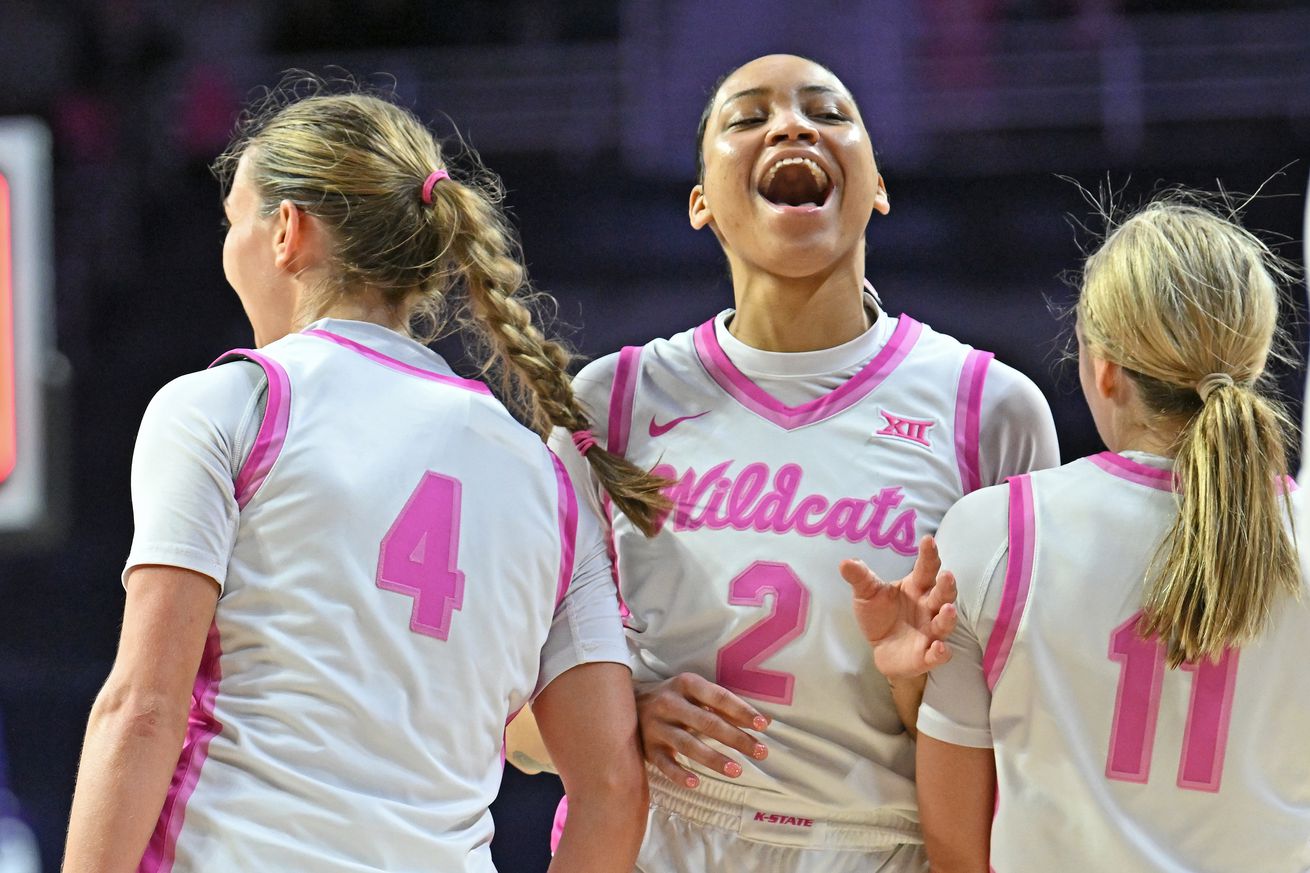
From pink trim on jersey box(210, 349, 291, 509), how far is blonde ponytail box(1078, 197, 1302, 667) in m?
0.96

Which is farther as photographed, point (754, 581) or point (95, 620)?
point (95, 620)

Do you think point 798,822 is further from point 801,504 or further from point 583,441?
point 583,441

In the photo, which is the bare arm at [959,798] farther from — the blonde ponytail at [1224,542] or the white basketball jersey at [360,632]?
the white basketball jersey at [360,632]

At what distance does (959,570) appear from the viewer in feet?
5.68

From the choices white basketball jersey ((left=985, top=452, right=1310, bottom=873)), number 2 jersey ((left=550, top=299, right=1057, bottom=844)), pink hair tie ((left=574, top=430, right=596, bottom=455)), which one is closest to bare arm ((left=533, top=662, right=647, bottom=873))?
number 2 jersey ((left=550, top=299, right=1057, bottom=844))

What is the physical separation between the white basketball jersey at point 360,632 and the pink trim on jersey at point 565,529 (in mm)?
48

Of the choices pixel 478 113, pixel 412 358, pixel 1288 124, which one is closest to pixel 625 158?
pixel 478 113

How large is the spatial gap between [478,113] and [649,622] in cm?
428

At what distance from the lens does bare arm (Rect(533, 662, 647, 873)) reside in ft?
5.71

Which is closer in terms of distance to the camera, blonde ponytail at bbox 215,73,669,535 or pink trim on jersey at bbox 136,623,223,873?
pink trim on jersey at bbox 136,623,223,873

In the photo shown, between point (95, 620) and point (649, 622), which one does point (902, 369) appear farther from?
point (95, 620)

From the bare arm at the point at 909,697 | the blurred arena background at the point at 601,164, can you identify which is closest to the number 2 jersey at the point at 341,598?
the bare arm at the point at 909,697

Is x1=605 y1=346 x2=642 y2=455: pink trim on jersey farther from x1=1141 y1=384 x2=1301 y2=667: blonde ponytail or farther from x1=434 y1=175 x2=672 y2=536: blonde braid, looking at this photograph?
x1=1141 y1=384 x2=1301 y2=667: blonde ponytail

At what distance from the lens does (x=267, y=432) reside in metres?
1.52
